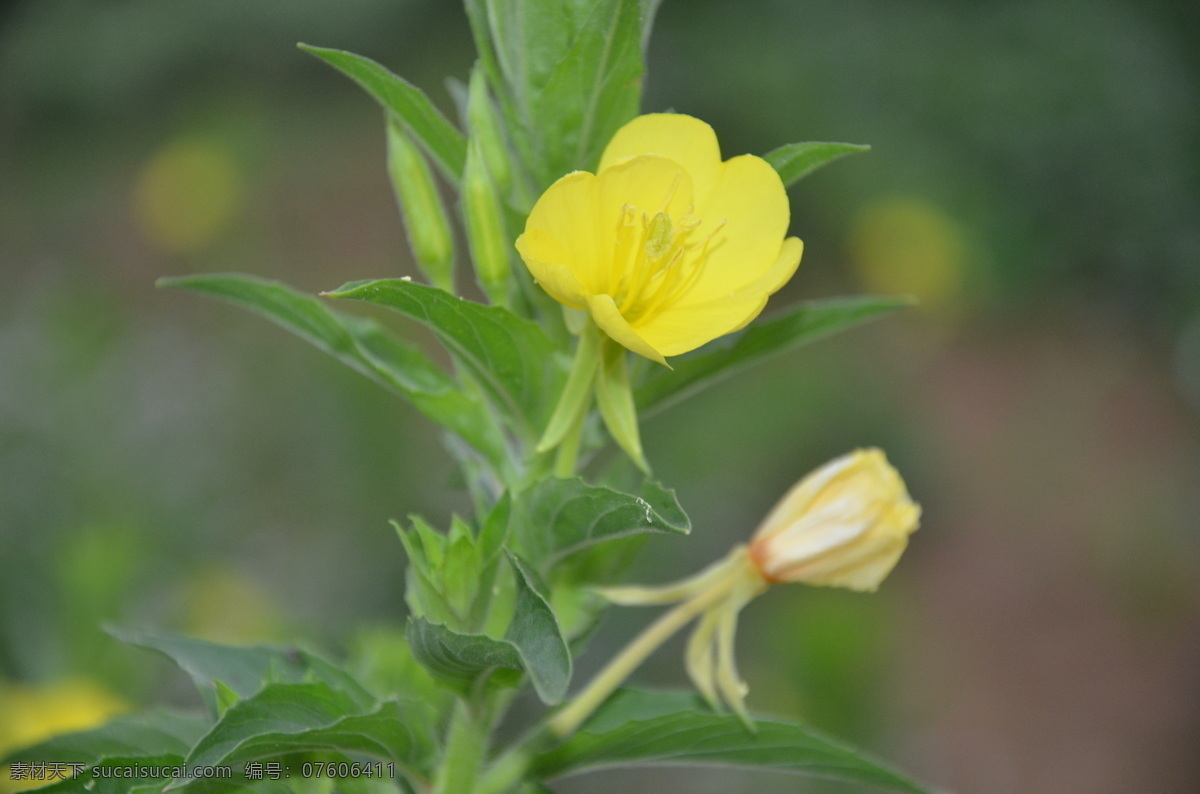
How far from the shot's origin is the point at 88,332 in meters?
3.16

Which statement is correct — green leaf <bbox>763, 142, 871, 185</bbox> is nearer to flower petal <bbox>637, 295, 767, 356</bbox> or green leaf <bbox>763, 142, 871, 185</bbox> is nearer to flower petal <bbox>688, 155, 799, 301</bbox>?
flower petal <bbox>688, 155, 799, 301</bbox>

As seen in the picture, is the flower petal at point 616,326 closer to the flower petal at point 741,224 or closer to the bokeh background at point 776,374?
the flower petal at point 741,224

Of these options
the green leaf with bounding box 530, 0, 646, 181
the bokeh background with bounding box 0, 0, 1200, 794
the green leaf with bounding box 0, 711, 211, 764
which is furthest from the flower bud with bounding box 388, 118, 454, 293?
the bokeh background with bounding box 0, 0, 1200, 794

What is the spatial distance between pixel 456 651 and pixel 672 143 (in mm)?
567

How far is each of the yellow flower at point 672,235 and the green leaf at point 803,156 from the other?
35 mm

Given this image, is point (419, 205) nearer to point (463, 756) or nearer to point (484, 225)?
point (484, 225)

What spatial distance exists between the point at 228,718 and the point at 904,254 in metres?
5.62

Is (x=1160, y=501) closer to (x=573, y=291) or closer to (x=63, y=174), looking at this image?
(x=573, y=291)

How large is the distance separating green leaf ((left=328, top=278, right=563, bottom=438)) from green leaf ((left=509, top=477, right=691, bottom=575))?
0.38 ft

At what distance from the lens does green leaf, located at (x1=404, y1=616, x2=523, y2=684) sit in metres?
0.90

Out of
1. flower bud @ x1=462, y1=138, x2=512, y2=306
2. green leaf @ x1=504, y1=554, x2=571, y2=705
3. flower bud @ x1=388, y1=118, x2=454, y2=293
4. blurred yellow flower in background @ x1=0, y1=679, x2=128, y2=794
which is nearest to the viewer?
green leaf @ x1=504, y1=554, x2=571, y2=705

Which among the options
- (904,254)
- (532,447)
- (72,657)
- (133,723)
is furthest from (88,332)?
(904,254)

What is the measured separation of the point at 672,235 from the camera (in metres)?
1.05

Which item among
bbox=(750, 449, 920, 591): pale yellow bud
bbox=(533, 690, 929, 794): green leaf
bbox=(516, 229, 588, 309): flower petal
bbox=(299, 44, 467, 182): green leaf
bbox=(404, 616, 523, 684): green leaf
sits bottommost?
bbox=(533, 690, 929, 794): green leaf
